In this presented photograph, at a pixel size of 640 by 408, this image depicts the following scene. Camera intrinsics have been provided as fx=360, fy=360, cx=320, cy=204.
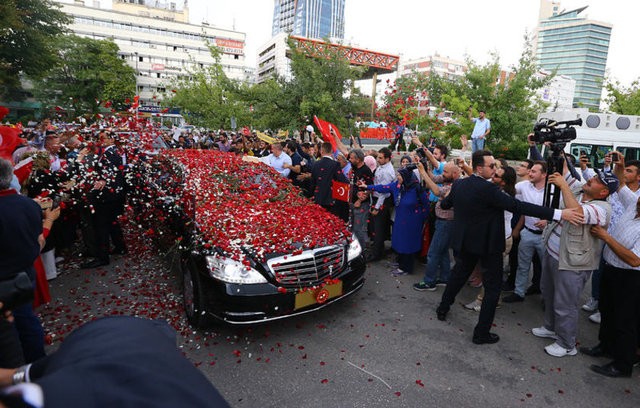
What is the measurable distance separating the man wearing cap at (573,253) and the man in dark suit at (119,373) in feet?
12.0

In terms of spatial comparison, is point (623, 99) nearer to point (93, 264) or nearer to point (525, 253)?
point (525, 253)

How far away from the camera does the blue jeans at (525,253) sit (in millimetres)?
4984

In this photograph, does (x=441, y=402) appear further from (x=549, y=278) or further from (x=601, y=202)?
(x=601, y=202)

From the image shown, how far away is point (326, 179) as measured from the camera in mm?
6180

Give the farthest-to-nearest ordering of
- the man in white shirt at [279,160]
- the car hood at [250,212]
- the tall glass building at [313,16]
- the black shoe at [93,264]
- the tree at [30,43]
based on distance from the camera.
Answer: the tall glass building at [313,16] < the tree at [30,43] < the man in white shirt at [279,160] < the black shoe at [93,264] < the car hood at [250,212]

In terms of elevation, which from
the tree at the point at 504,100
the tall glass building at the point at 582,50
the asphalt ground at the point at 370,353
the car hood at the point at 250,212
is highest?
the tall glass building at the point at 582,50

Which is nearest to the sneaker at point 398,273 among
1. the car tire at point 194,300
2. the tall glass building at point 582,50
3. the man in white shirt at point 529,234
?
the man in white shirt at point 529,234

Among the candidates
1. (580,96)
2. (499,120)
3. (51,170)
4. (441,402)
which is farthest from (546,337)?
(580,96)

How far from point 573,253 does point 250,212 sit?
354 cm

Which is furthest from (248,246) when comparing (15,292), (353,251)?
(15,292)

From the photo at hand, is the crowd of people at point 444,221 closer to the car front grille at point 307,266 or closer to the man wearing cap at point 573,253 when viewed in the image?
the man wearing cap at point 573,253

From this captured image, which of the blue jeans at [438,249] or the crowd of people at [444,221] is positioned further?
the blue jeans at [438,249]

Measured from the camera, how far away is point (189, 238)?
4.18m

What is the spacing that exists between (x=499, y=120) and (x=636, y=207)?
37.3 ft
